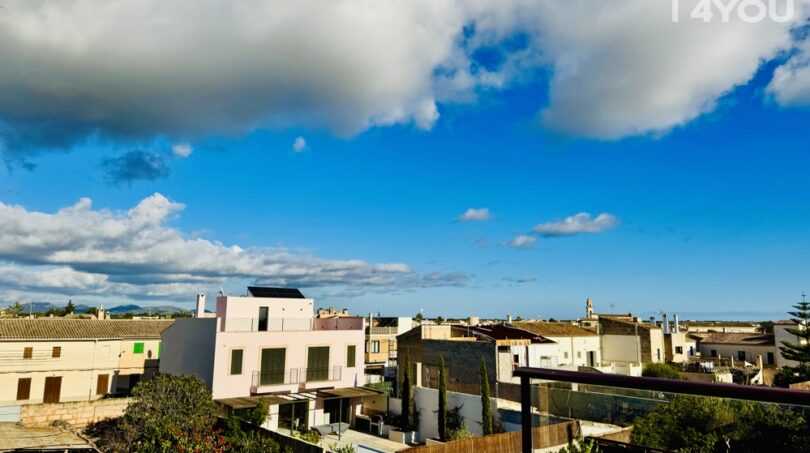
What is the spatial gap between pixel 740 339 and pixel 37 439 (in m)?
55.0

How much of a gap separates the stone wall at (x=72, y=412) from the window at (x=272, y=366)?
555 cm

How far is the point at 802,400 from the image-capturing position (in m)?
2.02

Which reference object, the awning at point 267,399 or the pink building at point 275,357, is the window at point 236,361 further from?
the awning at point 267,399

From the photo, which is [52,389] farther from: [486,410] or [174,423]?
[486,410]

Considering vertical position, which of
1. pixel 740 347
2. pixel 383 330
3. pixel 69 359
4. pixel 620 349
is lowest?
pixel 69 359

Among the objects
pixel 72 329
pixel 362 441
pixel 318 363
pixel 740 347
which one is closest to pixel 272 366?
pixel 318 363

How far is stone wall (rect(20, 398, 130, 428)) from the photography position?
20109mm

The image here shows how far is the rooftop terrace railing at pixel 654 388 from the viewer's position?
2.08 meters

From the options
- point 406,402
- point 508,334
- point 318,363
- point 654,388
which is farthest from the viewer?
point 508,334

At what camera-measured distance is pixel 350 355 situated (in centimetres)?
2691

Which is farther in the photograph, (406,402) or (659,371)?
(659,371)

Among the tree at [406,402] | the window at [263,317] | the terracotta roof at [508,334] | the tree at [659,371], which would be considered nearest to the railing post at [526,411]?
the tree at [406,402]

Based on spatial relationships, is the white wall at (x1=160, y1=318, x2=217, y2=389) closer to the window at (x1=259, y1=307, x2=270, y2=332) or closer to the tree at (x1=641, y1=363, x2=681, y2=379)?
the window at (x1=259, y1=307, x2=270, y2=332)

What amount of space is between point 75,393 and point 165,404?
18.8 metres
